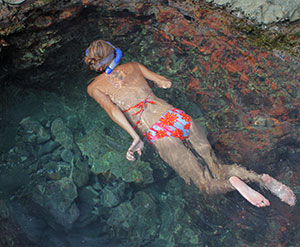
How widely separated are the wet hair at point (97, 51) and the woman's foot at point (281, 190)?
9.71 feet

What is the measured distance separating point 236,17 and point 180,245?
3942 millimetres

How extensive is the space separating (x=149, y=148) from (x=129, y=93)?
160 cm

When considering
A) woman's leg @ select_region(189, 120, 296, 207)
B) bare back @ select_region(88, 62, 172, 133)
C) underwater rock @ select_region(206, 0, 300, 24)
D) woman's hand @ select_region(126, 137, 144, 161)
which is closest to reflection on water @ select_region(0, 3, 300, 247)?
underwater rock @ select_region(206, 0, 300, 24)

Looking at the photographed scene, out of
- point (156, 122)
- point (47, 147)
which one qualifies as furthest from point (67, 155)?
point (156, 122)

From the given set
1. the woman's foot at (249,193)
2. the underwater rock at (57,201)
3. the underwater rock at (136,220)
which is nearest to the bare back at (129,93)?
the woman's foot at (249,193)

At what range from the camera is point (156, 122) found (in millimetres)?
3617

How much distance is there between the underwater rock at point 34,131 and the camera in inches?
184

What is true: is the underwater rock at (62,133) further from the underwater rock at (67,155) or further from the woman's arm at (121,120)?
the woman's arm at (121,120)

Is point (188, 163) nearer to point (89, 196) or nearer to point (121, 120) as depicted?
point (121, 120)

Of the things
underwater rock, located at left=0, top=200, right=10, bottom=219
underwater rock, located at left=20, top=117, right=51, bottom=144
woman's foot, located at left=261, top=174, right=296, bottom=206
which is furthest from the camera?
underwater rock, located at left=20, top=117, right=51, bottom=144

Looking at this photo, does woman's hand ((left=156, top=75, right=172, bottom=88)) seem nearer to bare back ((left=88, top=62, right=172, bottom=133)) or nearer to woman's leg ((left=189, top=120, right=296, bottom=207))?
bare back ((left=88, top=62, right=172, bottom=133))

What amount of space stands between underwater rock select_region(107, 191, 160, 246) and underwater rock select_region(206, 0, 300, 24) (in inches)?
142

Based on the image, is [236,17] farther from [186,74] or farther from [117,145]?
[117,145]

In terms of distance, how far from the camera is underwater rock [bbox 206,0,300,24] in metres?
3.07
